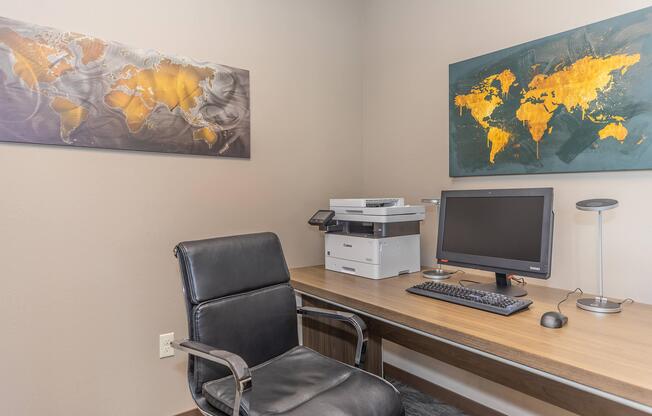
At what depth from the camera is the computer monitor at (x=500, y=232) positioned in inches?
67.3

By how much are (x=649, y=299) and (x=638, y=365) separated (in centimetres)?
79

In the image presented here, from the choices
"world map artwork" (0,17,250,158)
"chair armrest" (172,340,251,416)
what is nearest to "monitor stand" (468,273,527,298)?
"chair armrest" (172,340,251,416)

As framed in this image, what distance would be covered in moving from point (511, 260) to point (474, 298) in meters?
0.31

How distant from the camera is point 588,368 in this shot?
41.2 inches

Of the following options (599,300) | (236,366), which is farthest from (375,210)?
(236,366)

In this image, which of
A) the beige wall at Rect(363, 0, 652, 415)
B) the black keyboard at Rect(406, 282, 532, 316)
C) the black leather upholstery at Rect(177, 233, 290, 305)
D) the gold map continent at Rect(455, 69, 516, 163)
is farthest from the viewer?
the gold map continent at Rect(455, 69, 516, 163)

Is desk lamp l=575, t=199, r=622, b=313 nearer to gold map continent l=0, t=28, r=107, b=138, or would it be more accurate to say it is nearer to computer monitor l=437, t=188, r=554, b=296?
computer monitor l=437, t=188, r=554, b=296

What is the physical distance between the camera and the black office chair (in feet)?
4.56

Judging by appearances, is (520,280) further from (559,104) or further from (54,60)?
(54,60)

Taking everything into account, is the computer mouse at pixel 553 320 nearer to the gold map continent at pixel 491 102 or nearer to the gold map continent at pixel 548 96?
the gold map continent at pixel 548 96

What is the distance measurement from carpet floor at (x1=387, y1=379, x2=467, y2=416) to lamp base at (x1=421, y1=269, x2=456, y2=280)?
0.79 metres

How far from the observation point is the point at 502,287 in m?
1.88

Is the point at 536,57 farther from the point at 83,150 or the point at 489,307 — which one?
the point at 83,150

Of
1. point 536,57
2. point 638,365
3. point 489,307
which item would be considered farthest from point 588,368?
point 536,57
